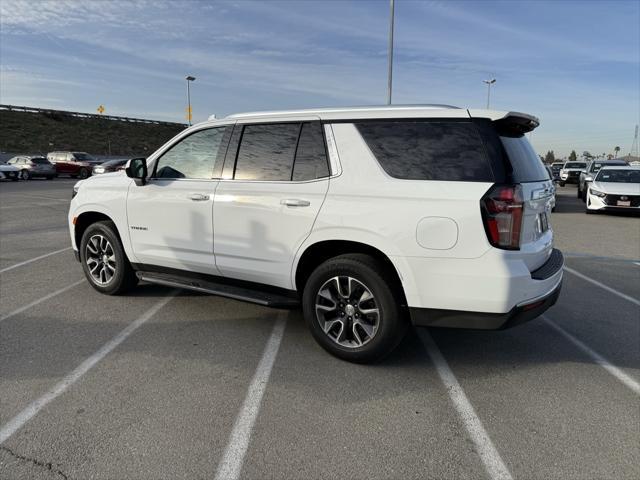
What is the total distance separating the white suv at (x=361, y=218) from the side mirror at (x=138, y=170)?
0.01 m

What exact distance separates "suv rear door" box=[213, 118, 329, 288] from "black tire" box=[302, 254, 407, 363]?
0.31 metres

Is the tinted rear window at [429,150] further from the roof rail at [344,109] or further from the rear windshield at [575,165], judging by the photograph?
the rear windshield at [575,165]

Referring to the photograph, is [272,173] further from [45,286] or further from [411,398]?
[45,286]

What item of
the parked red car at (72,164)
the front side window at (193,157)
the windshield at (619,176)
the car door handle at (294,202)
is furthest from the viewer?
the parked red car at (72,164)

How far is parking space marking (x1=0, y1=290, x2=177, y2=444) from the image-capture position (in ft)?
9.31

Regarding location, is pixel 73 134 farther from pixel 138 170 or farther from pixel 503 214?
pixel 503 214

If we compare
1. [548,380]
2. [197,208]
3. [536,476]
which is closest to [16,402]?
[197,208]

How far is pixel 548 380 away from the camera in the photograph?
11.6 feet

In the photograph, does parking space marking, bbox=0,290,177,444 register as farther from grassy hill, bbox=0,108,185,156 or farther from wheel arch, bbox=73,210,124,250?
grassy hill, bbox=0,108,185,156

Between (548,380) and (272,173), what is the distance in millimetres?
2700

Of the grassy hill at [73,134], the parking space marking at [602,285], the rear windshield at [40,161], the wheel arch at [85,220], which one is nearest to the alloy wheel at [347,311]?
A: the wheel arch at [85,220]

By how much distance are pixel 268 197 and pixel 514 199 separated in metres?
1.90

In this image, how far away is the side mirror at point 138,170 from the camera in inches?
187

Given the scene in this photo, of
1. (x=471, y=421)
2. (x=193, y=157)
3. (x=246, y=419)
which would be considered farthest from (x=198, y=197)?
(x=471, y=421)
